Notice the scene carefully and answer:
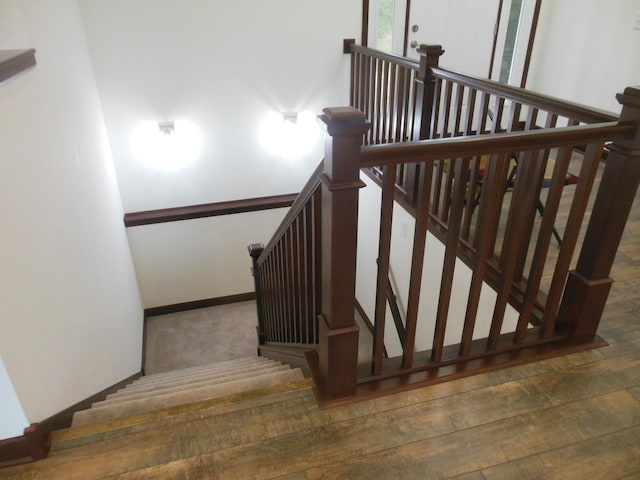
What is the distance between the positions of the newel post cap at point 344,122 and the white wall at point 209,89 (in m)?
3.14

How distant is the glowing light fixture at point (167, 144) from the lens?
13.5ft

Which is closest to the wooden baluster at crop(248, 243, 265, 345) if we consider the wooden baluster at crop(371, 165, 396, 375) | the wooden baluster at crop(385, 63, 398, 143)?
the wooden baluster at crop(385, 63, 398, 143)

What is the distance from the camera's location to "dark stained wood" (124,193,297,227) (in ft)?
14.5

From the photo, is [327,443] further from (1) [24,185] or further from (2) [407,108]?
(2) [407,108]

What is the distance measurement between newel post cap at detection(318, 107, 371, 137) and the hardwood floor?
97 centimetres

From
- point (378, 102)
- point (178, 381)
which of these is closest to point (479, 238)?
point (178, 381)

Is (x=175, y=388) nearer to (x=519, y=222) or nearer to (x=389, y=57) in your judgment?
(x=519, y=222)

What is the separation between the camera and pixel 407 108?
10.5ft

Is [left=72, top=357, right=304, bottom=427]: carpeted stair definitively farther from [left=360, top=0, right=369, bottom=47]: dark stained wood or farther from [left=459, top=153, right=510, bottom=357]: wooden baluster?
[left=360, top=0, right=369, bottom=47]: dark stained wood

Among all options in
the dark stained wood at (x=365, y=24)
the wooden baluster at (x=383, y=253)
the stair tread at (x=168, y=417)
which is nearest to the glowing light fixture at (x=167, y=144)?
the dark stained wood at (x=365, y=24)

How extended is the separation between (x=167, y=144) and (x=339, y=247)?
3.27 m

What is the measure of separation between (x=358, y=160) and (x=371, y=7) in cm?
344

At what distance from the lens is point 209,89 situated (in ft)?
13.5

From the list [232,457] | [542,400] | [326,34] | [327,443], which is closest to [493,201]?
[542,400]
